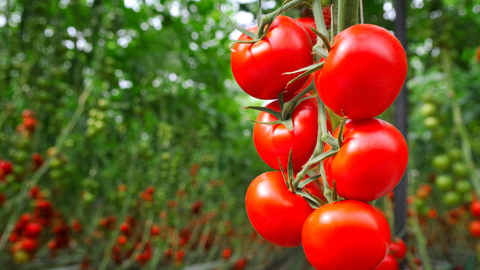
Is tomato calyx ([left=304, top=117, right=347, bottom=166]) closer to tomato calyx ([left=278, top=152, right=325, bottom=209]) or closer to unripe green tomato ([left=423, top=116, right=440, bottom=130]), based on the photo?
tomato calyx ([left=278, top=152, right=325, bottom=209])

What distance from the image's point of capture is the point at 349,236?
0.24 meters

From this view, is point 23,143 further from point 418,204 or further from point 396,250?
point 418,204

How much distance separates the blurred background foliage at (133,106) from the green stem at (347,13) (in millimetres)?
177

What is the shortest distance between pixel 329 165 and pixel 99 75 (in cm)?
107

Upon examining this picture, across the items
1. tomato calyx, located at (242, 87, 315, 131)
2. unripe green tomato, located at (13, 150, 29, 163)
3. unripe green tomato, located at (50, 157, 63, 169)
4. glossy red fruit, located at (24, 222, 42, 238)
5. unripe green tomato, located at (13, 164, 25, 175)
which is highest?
tomato calyx, located at (242, 87, 315, 131)

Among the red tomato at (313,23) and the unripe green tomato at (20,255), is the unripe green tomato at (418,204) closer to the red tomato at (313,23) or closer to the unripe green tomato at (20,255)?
the red tomato at (313,23)

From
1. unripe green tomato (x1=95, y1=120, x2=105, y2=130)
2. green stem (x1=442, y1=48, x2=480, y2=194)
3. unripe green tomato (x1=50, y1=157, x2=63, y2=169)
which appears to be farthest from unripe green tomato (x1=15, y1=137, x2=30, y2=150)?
green stem (x1=442, y1=48, x2=480, y2=194)

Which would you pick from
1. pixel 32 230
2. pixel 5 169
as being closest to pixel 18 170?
pixel 5 169

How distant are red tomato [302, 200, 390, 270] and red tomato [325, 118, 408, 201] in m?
0.01

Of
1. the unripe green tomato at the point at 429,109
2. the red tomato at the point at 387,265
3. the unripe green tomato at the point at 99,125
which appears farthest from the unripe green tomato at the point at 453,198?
→ the unripe green tomato at the point at 99,125

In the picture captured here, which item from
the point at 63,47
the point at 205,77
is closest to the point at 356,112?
the point at 63,47

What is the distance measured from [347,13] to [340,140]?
10 cm

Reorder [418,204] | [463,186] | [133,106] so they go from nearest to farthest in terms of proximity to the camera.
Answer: [463,186], [418,204], [133,106]

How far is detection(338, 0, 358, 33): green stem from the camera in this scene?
0.78ft
